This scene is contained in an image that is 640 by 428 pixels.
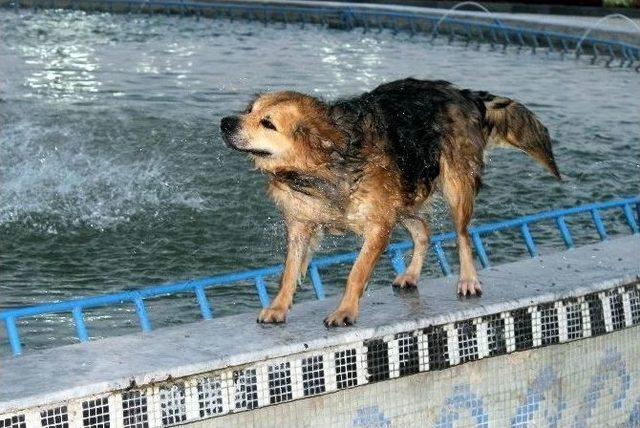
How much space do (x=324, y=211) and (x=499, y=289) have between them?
85cm

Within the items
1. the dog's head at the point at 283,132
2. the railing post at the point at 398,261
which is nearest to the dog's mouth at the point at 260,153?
the dog's head at the point at 283,132

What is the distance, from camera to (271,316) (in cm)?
500

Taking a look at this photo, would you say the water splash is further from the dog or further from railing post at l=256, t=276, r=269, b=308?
the dog

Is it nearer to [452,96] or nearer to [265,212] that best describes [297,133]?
[452,96]

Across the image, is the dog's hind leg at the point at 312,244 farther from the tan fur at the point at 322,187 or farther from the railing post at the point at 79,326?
the railing post at the point at 79,326

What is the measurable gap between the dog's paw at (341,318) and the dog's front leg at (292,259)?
0.23 meters

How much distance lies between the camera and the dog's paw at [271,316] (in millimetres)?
4988

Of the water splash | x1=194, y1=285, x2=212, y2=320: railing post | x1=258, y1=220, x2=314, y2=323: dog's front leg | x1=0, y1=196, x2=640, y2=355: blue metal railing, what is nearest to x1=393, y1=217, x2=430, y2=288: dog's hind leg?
x1=0, y1=196, x2=640, y2=355: blue metal railing

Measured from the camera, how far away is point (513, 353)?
520 cm

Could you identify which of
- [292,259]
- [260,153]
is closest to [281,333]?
[292,259]

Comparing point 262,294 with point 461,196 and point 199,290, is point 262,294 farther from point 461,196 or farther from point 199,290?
point 461,196

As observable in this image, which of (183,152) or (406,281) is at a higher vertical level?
(406,281)

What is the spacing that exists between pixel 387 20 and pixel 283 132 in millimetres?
19212

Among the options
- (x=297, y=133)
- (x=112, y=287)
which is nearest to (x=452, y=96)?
(x=297, y=133)
